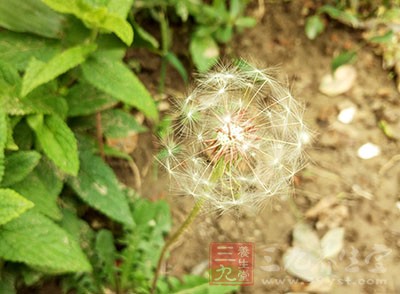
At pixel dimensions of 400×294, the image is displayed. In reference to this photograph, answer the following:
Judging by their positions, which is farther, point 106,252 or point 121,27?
point 106,252

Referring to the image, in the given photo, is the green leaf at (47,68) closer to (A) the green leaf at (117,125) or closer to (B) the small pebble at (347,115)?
(A) the green leaf at (117,125)

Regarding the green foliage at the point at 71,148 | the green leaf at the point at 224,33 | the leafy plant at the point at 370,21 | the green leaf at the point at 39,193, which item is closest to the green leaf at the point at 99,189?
the green foliage at the point at 71,148

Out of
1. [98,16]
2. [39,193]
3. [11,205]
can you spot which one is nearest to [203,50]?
[98,16]

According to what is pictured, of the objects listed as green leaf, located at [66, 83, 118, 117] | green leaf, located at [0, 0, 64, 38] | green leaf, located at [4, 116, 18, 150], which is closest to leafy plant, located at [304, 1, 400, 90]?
green leaf, located at [66, 83, 118, 117]

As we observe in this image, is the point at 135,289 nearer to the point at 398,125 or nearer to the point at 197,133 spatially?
the point at 197,133

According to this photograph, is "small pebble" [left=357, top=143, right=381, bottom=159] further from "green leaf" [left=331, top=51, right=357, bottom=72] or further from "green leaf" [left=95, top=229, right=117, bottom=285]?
"green leaf" [left=95, top=229, right=117, bottom=285]

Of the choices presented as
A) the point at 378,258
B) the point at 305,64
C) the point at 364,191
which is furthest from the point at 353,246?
the point at 305,64

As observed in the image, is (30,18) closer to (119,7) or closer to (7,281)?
(119,7)
